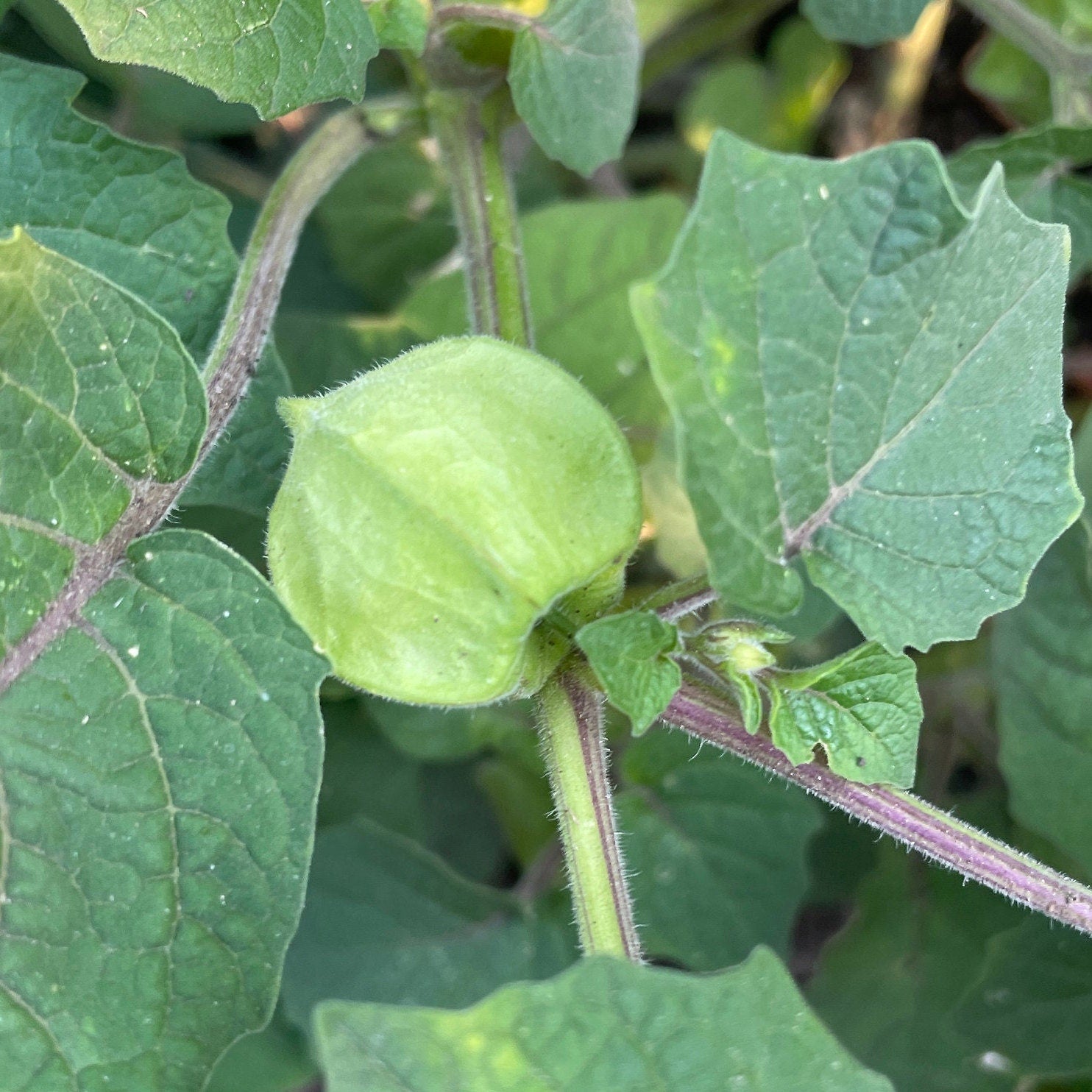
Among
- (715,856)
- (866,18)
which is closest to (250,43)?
(866,18)

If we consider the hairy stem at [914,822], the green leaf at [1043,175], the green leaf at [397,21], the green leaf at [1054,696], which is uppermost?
the green leaf at [397,21]

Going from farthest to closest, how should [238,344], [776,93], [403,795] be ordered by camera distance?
[776,93] < [403,795] < [238,344]

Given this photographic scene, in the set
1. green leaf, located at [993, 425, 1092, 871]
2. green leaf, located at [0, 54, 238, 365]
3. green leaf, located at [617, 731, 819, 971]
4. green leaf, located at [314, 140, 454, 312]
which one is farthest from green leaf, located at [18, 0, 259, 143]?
green leaf, located at [993, 425, 1092, 871]

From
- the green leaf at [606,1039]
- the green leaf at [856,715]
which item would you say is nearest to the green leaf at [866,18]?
the green leaf at [856,715]

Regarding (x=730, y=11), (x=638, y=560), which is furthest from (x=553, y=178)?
(x=638, y=560)

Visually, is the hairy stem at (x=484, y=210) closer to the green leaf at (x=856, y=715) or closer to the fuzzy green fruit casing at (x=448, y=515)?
the fuzzy green fruit casing at (x=448, y=515)

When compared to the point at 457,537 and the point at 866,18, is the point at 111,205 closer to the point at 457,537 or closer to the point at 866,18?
the point at 457,537

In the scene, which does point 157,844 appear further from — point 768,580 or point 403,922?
point 403,922
